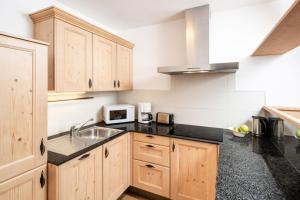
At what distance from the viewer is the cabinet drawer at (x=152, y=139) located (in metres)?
1.88

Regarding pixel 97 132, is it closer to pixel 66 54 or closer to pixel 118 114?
pixel 118 114

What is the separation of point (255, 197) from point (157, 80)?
1942mm

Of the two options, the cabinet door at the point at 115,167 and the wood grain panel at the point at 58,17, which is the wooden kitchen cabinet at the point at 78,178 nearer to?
the cabinet door at the point at 115,167

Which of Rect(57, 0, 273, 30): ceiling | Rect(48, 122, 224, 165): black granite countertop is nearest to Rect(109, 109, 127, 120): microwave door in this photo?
Rect(48, 122, 224, 165): black granite countertop

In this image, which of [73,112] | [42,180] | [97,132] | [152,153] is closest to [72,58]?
[73,112]

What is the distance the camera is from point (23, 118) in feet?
3.54

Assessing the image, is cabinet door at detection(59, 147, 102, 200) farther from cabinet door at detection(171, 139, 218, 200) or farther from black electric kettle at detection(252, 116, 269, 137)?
black electric kettle at detection(252, 116, 269, 137)

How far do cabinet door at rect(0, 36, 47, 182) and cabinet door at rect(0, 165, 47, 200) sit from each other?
4cm

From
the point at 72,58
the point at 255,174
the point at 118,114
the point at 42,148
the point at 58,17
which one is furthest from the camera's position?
the point at 118,114

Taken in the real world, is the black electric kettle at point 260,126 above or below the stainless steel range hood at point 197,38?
below

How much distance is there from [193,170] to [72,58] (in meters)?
1.77

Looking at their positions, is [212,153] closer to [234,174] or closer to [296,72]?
[234,174]

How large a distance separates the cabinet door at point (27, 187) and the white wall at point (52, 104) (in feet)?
2.21

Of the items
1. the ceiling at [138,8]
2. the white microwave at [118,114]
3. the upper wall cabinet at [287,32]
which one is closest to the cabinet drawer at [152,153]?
the white microwave at [118,114]
